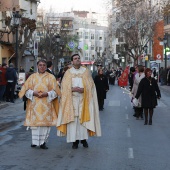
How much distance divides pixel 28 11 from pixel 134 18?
35.5ft

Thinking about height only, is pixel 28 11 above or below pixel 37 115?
above

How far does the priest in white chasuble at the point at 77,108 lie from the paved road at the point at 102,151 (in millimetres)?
392

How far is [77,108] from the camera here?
11961 millimetres

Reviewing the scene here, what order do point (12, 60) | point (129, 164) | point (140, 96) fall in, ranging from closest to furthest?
point (129, 164) < point (140, 96) < point (12, 60)

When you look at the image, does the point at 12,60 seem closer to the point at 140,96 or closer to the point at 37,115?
the point at 140,96

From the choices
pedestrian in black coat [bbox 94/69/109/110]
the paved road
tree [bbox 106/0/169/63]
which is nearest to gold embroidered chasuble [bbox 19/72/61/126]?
the paved road

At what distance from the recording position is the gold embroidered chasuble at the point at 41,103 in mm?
12164

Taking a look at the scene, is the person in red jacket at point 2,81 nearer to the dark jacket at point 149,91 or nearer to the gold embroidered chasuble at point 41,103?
the dark jacket at point 149,91

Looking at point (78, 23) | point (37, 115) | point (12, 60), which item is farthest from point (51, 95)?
point (78, 23)

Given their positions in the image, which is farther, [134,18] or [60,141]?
[134,18]

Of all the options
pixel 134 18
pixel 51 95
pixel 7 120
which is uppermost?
pixel 134 18

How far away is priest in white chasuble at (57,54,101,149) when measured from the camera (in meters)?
11.9

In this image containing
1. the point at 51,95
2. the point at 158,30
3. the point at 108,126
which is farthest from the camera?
the point at 158,30

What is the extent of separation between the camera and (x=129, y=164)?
1041cm
